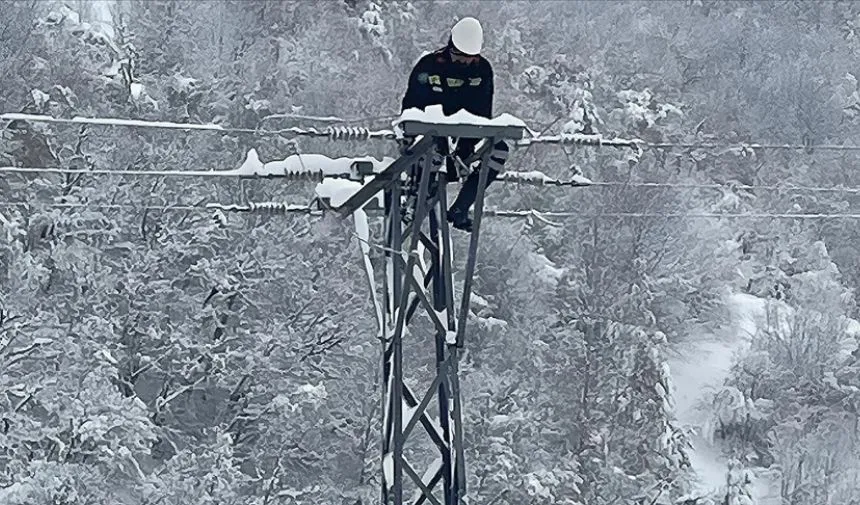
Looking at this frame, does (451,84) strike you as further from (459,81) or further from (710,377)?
(710,377)

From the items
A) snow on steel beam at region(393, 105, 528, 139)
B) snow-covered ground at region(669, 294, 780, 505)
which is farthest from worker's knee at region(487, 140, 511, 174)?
snow-covered ground at region(669, 294, 780, 505)

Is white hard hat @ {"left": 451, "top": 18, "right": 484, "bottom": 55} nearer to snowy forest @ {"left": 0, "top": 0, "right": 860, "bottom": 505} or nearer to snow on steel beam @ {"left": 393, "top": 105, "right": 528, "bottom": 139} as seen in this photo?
snow on steel beam @ {"left": 393, "top": 105, "right": 528, "bottom": 139}

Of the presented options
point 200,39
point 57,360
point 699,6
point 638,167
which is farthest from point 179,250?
point 699,6

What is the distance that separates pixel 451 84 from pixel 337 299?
48.3 ft

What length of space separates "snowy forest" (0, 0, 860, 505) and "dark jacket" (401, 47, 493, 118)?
34.6 feet

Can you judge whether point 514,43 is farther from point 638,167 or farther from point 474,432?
point 474,432

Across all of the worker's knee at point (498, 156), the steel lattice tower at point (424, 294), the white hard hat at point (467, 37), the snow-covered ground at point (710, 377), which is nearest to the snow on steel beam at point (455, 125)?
the steel lattice tower at point (424, 294)

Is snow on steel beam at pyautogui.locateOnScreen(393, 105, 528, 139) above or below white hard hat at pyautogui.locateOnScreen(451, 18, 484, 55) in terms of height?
below

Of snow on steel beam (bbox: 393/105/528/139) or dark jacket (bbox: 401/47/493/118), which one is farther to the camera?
dark jacket (bbox: 401/47/493/118)

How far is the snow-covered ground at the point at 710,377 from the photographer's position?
22.0 meters

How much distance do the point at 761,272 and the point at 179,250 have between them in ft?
43.1

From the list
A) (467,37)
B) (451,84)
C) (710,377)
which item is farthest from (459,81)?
(710,377)

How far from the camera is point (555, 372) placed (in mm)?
22297

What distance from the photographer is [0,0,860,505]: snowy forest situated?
19.4 metres
